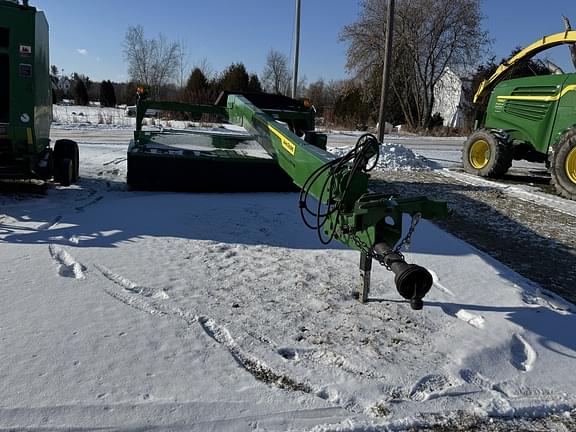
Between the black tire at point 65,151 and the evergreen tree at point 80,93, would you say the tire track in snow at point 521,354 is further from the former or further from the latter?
the evergreen tree at point 80,93

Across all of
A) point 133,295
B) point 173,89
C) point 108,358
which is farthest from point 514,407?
point 173,89

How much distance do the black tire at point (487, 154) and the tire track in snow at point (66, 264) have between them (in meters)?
A: 8.25

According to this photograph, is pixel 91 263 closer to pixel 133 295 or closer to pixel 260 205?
pixel 133 295

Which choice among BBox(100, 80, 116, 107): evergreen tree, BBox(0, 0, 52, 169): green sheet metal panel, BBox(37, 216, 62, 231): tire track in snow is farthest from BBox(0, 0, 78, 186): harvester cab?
BBox(100, 80, 116, 107): evergreen tree

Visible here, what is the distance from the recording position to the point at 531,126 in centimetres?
942

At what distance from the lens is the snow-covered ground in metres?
2.41

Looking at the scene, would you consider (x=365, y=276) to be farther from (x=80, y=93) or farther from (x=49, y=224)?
(x=80, y=93)

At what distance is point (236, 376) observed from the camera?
2.67 meters

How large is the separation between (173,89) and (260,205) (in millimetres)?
33997

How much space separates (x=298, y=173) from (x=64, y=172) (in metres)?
4.07

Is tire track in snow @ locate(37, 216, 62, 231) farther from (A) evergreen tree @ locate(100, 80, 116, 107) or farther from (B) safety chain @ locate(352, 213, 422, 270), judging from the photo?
(A) evergreen tree @ locate(100, 80, 116, 107)

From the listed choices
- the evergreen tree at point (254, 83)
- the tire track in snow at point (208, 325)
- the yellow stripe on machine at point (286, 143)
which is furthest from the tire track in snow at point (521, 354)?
the evergreen tree at point (254, 83)

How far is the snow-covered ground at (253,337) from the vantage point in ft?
7.91

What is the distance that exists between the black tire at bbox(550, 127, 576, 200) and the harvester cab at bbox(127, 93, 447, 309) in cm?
387
